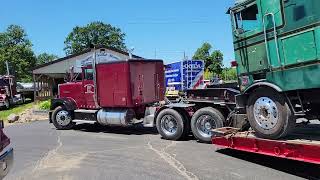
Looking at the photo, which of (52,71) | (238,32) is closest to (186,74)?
(238,32)

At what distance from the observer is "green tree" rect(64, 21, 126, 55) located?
305 ft

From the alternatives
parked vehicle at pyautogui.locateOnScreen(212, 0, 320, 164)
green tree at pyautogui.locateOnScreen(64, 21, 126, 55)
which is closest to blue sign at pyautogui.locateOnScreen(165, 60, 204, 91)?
parked vehicle at pyautogui.locateOnScreen(212, 0, 320, 164)

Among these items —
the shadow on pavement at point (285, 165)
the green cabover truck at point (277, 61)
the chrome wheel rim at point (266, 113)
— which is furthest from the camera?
the chrome wheel rim at point (266, 113)

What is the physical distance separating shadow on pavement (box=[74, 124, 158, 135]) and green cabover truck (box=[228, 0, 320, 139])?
22.4 ft

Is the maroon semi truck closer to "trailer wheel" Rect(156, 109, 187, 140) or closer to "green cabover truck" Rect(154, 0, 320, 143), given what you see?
"trailer wheel" Rect(156, 109, 187, 140)

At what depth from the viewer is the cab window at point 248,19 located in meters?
9.33

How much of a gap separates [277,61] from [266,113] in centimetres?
104

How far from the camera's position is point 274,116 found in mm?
8984

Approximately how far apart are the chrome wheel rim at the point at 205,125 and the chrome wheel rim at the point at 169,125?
942 millimetres

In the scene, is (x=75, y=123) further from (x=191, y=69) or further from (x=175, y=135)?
(x=191, y=69)

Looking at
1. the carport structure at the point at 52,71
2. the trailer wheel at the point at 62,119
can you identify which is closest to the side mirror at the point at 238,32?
the trailer wheel at the point at 62,119

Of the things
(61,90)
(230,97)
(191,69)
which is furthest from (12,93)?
(230,97)

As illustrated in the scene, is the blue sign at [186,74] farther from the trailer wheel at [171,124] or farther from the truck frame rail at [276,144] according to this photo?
the truck frame rail at [276,144]

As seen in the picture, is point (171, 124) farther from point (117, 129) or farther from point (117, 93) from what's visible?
point (117, 129)
